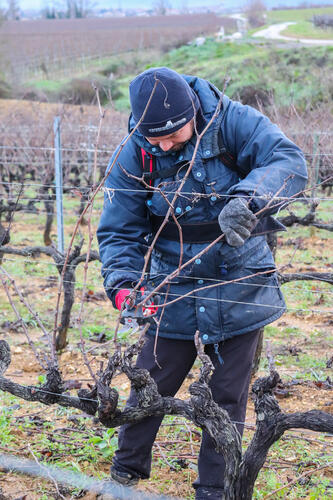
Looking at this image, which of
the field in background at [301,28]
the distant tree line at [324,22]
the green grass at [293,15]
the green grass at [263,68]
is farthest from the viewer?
the green grass at [293,15]

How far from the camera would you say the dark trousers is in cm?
237

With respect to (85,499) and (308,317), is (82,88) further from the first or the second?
(85,499)

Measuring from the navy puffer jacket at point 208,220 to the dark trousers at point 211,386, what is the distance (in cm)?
9

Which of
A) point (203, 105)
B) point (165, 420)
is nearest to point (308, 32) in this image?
point (165, 420)

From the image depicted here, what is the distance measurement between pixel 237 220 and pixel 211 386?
772mm

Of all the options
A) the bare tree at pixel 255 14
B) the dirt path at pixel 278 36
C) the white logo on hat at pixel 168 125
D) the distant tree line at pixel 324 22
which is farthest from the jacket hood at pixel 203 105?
the bare tree at pixel 255 14

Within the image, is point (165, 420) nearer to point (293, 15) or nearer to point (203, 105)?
point (203, 105)

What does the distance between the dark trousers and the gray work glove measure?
21.0 inches

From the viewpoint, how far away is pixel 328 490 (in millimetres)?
2787

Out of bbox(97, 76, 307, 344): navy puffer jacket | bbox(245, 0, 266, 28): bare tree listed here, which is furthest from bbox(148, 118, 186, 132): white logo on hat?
bbox(245, 0, 266, 28): bare tree

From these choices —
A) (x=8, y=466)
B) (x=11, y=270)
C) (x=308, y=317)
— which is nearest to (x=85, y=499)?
(x=8, y=466)

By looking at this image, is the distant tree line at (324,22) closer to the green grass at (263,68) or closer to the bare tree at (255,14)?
the green grass at (263,68)

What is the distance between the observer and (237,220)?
200 cm

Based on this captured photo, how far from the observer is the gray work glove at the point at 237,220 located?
1.98 m
